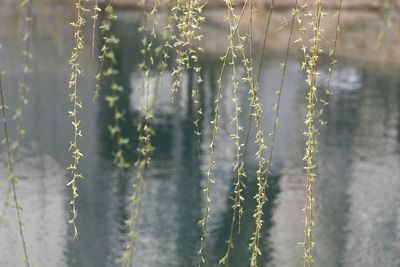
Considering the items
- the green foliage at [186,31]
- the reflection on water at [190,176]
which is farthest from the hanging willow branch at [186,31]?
the reflection on water at [190,176]

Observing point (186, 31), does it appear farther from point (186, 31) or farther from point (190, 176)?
point (190, 176)

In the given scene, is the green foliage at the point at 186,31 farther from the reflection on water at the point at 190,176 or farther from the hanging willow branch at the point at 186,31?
the reflection on water at the point at 190,176

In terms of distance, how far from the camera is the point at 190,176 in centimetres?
755

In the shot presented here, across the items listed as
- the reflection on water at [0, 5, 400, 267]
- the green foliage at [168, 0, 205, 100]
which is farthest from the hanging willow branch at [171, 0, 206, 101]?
the reflection on water at [0, 5, 400, 267]

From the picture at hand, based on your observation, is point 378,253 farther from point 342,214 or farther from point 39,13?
point 39,13

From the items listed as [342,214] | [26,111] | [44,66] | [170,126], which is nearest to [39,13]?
[44,66]

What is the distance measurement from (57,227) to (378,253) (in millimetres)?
2203

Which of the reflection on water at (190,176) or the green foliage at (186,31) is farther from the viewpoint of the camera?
the reflection on water at (190,176)

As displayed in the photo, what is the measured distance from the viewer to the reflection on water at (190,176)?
6.08 metres

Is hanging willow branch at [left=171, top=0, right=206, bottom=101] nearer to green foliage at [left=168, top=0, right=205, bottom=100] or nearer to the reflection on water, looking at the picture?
green foliage at [left=168, top=0, right=205, bottom=100]

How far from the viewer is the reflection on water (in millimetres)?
6078

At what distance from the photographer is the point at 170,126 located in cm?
870

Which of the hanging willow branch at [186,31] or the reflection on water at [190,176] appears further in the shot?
the reflection on water at [190,176]

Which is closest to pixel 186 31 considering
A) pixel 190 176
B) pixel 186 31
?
pixel 186 31
